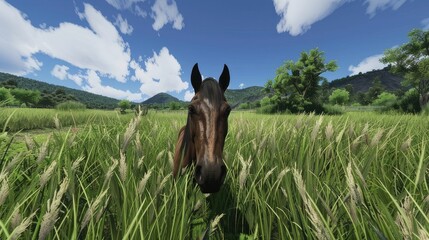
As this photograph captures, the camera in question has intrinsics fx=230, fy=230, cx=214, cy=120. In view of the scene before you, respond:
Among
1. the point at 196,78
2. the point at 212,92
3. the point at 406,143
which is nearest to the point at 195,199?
the point at 212,92

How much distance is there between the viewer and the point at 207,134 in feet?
6.53

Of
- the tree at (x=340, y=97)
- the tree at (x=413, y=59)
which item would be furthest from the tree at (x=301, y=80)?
the tree at (x=340, y=97)

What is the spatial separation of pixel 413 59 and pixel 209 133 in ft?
143

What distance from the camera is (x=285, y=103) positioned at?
3928cm

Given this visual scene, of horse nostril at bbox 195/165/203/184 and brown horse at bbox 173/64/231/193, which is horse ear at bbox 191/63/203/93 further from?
horse nostril at bbox 195/165/203/184

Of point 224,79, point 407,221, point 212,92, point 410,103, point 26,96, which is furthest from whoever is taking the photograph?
point 26,96

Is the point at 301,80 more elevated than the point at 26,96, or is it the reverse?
the point at 301,80

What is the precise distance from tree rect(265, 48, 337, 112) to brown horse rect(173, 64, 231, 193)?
38312 millimetres

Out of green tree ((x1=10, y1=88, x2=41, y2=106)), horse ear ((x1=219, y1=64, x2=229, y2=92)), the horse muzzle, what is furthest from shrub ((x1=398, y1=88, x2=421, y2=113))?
green tree ((x1=10, y1=88, x2=41, y2=106))

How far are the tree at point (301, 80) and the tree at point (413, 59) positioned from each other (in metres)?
8.08

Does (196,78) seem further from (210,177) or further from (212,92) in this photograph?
(210,177)

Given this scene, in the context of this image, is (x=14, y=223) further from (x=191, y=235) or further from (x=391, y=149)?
(x=391, y=149)

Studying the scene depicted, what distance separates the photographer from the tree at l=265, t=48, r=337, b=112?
3912cm

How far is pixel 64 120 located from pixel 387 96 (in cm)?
12171
